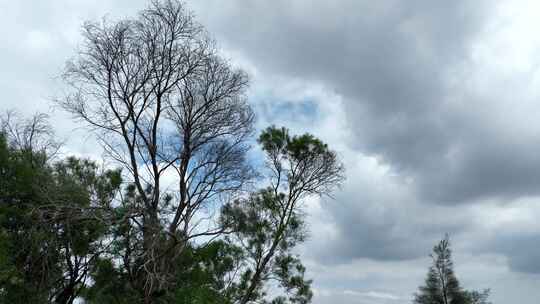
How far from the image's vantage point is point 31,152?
13758mm

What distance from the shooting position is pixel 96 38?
1031 cm

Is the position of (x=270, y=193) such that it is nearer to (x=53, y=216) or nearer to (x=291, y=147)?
(x=291, y=147)

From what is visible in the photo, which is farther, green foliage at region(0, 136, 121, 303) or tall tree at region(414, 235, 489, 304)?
tall tree at region(414, 235, 489, 304)

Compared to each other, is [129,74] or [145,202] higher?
[129,74]

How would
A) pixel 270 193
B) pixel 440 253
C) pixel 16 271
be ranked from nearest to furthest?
pixel 16 271, pixel 270 193, pixel 440 253

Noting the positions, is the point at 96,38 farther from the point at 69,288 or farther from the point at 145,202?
the point at 69,288

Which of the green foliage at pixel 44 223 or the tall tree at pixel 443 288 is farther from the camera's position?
the tall tree at pixel 443 288

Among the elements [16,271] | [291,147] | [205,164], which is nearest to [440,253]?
[291,147]

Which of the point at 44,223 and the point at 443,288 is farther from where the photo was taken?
the point at 443,288

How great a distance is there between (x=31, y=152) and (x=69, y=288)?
14.3 feet

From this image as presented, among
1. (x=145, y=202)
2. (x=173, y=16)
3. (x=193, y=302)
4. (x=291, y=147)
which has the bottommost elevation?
(x=193, y=302)

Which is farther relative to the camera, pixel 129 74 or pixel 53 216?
pixel 129 74

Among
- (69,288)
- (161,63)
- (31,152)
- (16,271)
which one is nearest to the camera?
(16,271)

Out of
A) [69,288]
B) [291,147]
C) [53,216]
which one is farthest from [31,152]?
[291,147]
